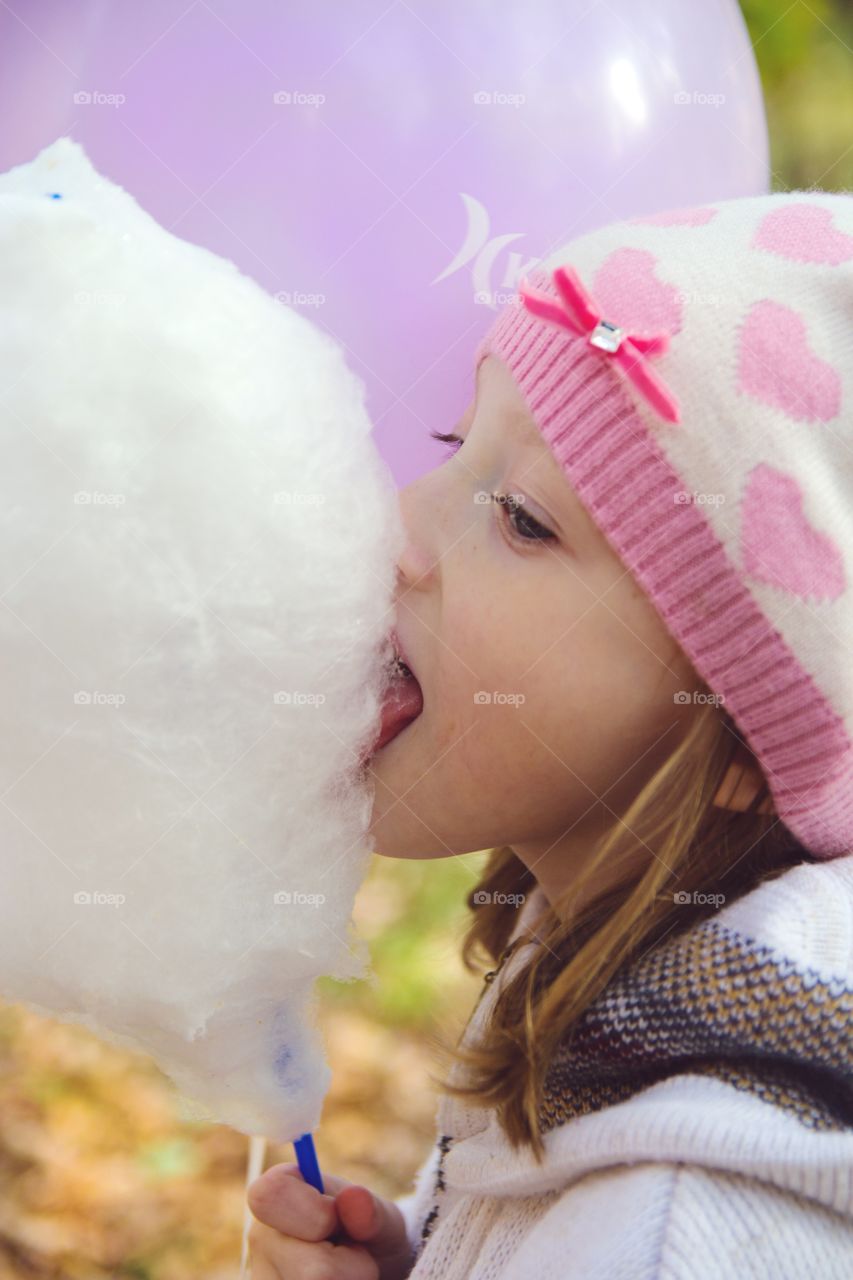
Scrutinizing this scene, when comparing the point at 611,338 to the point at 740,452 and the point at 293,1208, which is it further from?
the point at 293,1208

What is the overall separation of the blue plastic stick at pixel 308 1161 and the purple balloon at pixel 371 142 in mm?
797

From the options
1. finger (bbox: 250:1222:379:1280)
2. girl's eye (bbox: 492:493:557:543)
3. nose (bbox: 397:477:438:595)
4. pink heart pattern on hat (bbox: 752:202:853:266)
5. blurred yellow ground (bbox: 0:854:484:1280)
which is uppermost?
pink heart pattern on hat (bbox: 752:202:853:266)

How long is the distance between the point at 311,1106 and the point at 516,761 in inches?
17.7

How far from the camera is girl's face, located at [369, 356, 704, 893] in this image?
3.73ft

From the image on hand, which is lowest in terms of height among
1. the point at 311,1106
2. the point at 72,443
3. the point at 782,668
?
the point at 311,1106

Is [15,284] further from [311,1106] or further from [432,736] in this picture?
[311,1106]

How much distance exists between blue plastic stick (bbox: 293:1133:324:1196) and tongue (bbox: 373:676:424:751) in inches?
20.5

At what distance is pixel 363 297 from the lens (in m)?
1.26

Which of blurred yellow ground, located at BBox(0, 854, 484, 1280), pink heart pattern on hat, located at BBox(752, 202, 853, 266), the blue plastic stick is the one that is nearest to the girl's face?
pink heart pattern on hat, located at BBox(752, 202, 853, 266)

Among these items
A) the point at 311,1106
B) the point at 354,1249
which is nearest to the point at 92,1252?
the point at 354,1249

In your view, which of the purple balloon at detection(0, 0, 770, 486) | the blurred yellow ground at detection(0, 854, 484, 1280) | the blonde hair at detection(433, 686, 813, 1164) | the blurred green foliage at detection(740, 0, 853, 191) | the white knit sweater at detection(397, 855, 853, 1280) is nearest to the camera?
the white knit sweater at detection(397, 855, 853, 1280)

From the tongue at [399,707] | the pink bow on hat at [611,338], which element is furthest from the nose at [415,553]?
the pink bow on hat at [611,338]

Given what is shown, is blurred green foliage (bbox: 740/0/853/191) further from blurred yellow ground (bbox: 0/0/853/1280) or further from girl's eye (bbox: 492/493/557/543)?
girl's eye (bbox: 492/493/557/543)

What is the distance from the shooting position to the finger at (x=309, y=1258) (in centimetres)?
142
